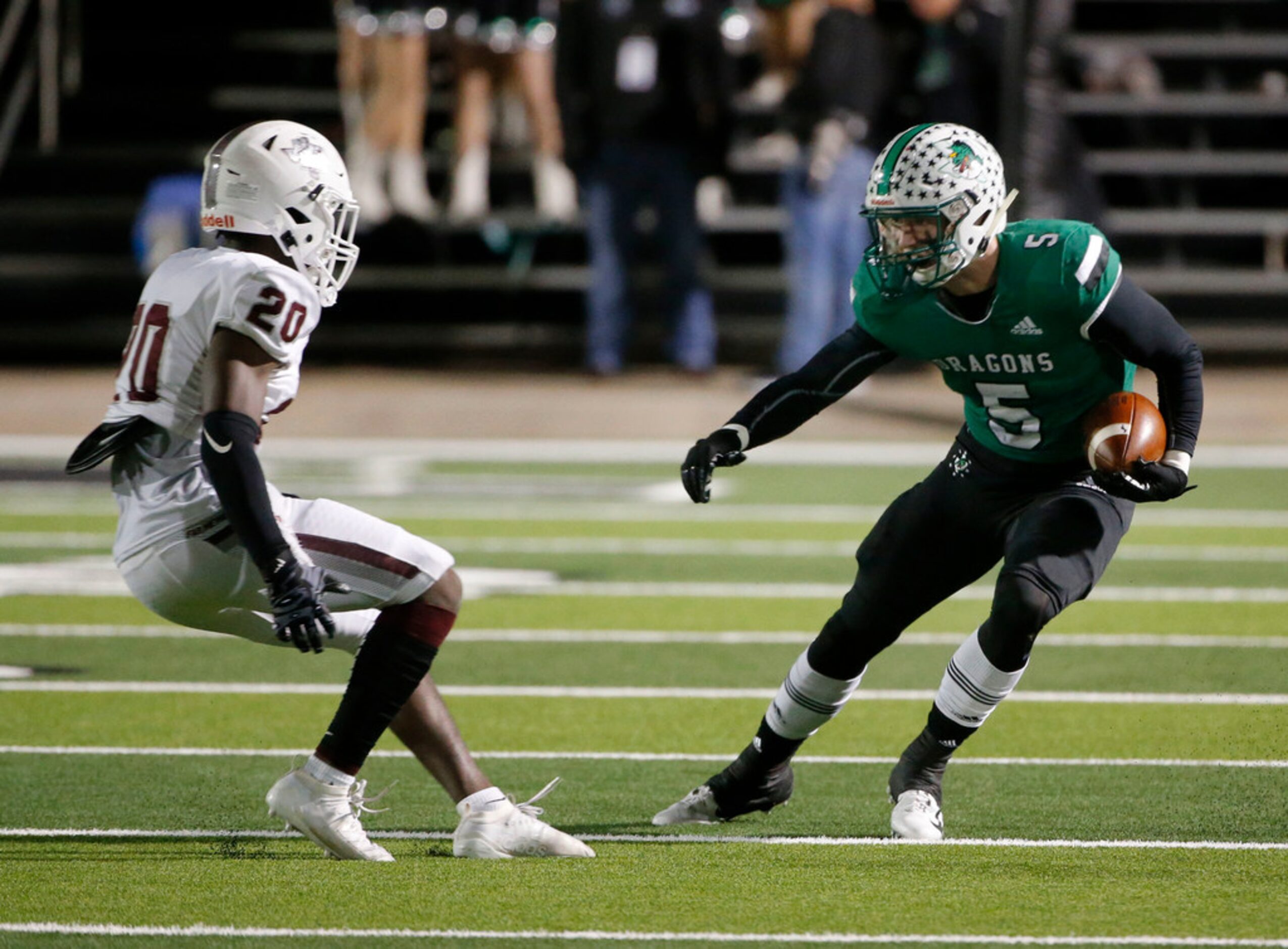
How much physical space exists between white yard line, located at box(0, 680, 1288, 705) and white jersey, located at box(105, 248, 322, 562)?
1.98 m

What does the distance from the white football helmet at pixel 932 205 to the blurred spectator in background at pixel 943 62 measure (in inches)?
315

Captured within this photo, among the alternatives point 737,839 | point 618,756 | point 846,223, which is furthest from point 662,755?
point 846,223

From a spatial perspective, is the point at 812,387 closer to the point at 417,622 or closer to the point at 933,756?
the point at 933,756

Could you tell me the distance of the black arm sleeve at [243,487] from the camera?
12.5ft

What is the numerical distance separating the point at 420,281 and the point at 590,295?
1896 mm

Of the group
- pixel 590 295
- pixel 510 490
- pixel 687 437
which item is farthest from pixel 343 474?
pixel 590 295

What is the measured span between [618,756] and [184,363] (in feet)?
5.70

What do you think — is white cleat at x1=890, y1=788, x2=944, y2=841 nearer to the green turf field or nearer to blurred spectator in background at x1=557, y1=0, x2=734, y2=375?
the green turf field

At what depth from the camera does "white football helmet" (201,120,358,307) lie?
414cm

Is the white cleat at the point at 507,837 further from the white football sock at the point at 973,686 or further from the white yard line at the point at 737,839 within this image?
the white football sock at the point at 973,686

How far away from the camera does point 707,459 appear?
4488mm

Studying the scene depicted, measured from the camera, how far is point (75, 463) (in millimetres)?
4195

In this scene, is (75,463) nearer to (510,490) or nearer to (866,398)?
(510,490)

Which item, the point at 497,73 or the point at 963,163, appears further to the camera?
the point at 497,73
